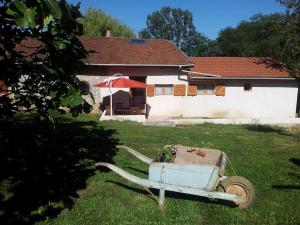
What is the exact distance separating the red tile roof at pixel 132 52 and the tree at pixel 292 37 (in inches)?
234

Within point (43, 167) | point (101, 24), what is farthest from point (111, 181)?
point (101, 24)

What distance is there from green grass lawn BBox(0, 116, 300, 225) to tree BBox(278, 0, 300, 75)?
7.50 m

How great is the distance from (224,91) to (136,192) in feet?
48.9

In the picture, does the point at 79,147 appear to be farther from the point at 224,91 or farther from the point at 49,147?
the point at 224,91

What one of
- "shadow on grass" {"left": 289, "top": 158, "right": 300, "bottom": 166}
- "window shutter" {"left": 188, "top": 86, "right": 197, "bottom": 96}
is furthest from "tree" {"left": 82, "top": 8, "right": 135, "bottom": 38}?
"shadow on grass" {"left": 289, "top": 158, "right": 300, "bottom": 166}

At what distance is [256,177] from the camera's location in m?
8.43

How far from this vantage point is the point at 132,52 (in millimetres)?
22750

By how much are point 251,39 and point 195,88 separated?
2718 centimetres

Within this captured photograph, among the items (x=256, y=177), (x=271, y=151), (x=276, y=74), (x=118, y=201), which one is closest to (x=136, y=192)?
(x=118, y=201)

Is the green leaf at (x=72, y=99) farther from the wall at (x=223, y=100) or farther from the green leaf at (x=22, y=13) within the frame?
the wall at (x=223, y=100)

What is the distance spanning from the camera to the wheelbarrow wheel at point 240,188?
20.3ft

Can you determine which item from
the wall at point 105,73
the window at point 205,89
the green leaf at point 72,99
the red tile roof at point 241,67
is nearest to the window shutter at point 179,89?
the wall at point 105,73

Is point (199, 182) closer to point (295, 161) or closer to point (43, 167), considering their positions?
point (43, 167)

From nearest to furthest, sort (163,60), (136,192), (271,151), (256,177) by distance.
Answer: (136,192) < (256,177) < (271,151) < (163,60)
